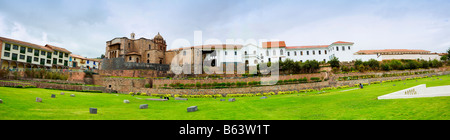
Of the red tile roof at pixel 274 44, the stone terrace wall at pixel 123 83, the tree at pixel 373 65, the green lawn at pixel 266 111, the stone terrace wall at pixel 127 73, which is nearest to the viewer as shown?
the green lawn at pixel 266 111

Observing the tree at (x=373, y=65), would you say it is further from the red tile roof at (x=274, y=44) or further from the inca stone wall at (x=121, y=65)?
the inca stone wall at (x=121, y=65)

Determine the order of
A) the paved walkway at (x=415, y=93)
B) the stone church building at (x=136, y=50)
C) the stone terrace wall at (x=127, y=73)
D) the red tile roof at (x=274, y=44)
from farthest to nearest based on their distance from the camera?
the red tile roof at (x=274, y=44) → the stone church building at (x=136, y=50) → the stone terrace wall at (x=127, y=73) → the paved walkway at (x=415, y=93)

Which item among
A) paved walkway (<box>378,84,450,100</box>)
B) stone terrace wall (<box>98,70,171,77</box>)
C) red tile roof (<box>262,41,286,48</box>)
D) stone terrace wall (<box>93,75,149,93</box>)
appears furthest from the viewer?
red tile roof (<box>262,41,286,48</box>)

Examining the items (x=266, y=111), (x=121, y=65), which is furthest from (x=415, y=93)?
(x=121, y=65)

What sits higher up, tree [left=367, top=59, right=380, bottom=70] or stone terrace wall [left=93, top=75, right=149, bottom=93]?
tree [left=367, top=59, right=380, bottom=70]

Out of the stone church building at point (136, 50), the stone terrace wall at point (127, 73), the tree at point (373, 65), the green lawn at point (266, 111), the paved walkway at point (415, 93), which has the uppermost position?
the stone church building at point (136, 50)

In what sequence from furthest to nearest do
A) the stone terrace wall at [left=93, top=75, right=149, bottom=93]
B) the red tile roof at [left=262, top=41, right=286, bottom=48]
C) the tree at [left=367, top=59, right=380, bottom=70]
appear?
the red tile roof at [left=262, top=41, right=286, bottom=48] < the tree at [left=367, top=59, right=380, bottom=70] < the stone terrace wall at [left=93, top=75, right=149, bottom=93]

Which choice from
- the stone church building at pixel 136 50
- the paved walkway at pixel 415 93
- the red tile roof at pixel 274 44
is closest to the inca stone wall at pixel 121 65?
the stone church building at pixel 136 50

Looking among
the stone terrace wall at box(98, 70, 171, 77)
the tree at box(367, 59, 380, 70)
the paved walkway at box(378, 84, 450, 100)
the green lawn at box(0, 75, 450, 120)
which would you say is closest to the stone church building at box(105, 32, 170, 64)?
the stone terrace wall at box(98, 70, 171, 77)

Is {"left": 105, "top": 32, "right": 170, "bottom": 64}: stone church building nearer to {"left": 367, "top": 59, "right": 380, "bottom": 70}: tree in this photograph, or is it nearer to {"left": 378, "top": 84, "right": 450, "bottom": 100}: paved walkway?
{"left": 367, "top": 59, "right": 380, "bottom": 70}: tree

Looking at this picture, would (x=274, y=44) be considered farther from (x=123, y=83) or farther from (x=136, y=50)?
(x=123, y=83)

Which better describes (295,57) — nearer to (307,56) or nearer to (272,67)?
(307,56)

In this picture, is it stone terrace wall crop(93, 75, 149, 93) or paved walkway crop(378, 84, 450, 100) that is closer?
paved walkway crop(378, 84, 450, 100)

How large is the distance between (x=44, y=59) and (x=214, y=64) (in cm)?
4236
